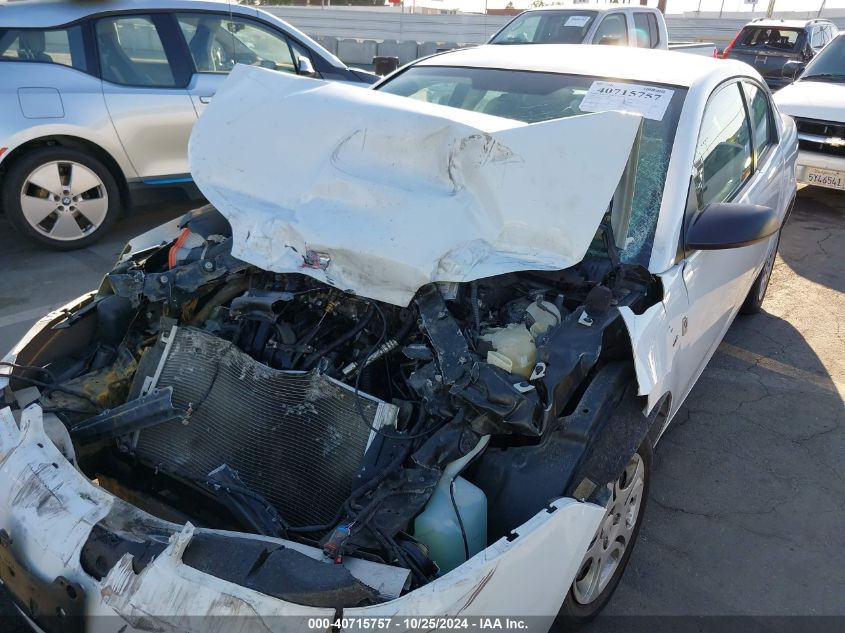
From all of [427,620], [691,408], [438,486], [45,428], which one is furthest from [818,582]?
[45,428]

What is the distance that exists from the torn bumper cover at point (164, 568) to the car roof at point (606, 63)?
2044 mm

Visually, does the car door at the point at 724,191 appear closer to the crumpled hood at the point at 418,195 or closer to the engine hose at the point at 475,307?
the crumpled hood at the point at 418,195

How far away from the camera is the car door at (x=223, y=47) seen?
5551 millimetres

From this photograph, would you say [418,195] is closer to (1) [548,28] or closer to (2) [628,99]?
(2) [628,99]

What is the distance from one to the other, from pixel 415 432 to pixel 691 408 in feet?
6.88

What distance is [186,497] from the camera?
220 centimetres

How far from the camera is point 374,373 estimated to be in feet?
7.69

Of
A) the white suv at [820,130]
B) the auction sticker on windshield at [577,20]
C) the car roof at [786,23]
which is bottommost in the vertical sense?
the white suv at [820,130]

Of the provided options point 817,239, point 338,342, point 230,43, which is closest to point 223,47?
point 230,43

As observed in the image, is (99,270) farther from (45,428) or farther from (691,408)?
(691,408)

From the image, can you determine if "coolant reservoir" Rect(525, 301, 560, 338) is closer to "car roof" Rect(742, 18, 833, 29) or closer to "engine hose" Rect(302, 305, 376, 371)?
"engine hose" Rect(302, 305, 376, 371)

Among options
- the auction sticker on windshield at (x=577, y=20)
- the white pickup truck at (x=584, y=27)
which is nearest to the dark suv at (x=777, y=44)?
the white pickup truck at (x=584, y=27)

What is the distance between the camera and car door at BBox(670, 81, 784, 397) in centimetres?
277

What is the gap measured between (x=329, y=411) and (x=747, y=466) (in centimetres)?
215
